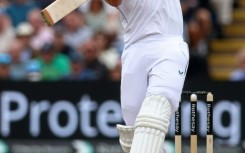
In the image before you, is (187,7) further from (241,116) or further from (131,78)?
(131,78)

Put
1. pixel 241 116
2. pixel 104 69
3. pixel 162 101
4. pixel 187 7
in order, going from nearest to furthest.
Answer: pixel 162 101 → pixel 241 116 → pixel 104 69 → pixel 187 7

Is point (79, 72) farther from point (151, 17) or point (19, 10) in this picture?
point (151, 17)

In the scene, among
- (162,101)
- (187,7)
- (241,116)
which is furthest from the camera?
(187,7)

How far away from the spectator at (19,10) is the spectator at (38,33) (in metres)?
0.23

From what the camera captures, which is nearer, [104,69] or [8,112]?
[8,112]

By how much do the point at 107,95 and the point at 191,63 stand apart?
6.19ft

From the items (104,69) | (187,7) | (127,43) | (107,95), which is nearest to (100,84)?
(107,95)

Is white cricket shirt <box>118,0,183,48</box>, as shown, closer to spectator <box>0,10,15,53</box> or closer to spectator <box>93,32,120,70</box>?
spectator <box>93,32,120,70</box>

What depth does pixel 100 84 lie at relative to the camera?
11.3m

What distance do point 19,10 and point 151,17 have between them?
659 centimetres

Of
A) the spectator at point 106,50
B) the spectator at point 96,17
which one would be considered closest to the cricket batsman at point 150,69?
the spectator at point 106,50

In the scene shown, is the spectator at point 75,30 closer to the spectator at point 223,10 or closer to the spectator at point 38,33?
the spectator at point 38,33

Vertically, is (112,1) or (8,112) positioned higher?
(112,1)

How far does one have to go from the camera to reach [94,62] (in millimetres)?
12273
